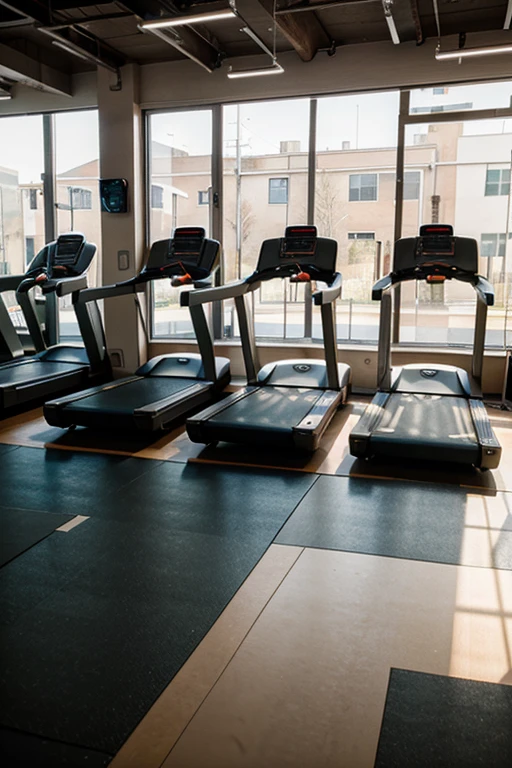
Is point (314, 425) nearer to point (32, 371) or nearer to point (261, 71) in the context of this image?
point (32, 371)

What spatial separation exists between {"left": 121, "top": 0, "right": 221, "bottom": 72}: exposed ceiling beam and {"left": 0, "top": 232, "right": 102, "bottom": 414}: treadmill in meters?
2.08

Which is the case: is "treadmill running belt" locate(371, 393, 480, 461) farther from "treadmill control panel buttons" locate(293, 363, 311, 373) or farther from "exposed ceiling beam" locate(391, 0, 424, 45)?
"exposed ceiling beam" locate(391, 0, 424, 45)

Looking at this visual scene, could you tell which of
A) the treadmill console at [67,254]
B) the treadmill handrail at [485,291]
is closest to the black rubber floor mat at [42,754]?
the treadmill handrail at [485,291]

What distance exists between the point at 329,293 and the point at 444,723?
12.3 feet

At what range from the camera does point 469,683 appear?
2.09 m

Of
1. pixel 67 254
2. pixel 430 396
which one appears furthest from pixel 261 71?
pixel 430 396

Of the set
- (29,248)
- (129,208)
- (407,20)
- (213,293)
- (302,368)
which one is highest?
(407,20)

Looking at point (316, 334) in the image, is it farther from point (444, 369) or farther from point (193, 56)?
point (193, 56)

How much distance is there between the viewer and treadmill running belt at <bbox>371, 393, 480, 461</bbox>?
411 centimetres

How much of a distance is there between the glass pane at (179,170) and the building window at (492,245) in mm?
2894

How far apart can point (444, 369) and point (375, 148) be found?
2434mm

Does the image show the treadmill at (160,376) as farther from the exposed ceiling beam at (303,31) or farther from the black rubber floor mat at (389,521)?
the exposed ceiling beam at (303,31)

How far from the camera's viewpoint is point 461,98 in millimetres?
6293

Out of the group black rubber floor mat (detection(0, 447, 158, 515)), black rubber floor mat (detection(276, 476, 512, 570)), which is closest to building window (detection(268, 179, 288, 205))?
black rubber floor mat (detection(0, 447, 158, 515))
